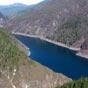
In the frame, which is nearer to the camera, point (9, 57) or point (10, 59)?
point (10, 59)

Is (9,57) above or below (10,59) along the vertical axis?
above

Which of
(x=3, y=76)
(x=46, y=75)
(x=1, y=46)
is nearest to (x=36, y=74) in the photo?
(x=46, y=75)

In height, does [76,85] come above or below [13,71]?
above

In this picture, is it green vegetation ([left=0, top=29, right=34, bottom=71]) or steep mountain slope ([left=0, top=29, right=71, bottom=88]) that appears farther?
green vegetation ([left=0, top=29, right=34, bottom=71])

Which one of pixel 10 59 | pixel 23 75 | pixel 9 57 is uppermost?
pixel 9 57

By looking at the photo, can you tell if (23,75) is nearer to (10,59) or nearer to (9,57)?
(10,59)

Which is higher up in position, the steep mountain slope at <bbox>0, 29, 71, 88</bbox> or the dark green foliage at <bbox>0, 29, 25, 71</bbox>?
the dark green foliage at <bbox>0, 29, 25, 71</bbox>

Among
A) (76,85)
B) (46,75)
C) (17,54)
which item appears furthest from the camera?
(17,54)

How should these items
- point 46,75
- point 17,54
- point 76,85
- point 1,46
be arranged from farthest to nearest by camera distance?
point 1,46, point 17,54, point 46,75, point 76,85

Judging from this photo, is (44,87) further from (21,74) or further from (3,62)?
(3,62)

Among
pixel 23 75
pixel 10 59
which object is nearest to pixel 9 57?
pixel 10 59

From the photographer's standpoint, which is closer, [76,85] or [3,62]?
[76,85]
